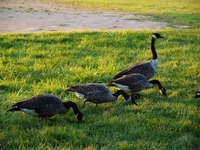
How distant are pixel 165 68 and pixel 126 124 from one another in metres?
4.98

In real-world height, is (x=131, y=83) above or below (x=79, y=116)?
above

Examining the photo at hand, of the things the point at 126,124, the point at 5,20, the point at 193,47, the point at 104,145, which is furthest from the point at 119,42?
the point at 5,20

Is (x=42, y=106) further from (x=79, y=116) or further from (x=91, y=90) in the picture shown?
(x=91, y=90)

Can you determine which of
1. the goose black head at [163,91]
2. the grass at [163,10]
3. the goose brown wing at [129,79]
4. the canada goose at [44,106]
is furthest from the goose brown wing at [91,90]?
the grass at [163,10]

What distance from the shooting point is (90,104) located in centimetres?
772

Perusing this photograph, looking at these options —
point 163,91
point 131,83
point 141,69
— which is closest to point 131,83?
point 131,83

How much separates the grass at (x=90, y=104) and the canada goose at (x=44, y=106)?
18 centimetres

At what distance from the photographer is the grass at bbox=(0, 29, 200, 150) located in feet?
18.9

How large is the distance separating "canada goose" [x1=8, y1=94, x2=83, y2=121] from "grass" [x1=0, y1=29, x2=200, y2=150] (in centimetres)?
18

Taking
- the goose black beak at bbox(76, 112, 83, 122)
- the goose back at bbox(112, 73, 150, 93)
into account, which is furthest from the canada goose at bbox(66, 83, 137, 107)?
the goose black beak at bbox(76, 112, 83, 122)

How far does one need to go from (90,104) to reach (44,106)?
5.32 ft

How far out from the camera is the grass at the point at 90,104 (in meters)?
5.77

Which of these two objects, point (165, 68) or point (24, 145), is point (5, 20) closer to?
point (165, 68)

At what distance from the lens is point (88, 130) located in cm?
611
